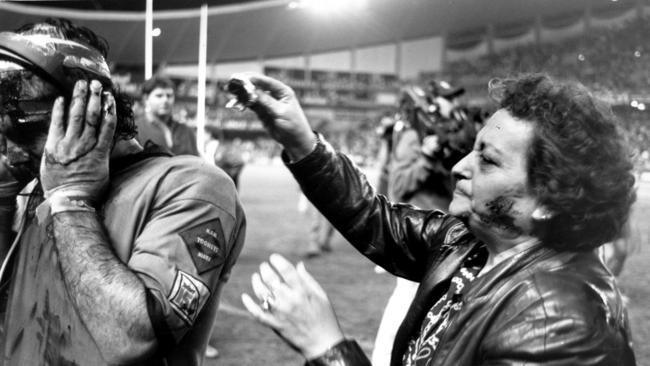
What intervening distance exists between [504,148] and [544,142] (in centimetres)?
7

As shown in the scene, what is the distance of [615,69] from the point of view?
9.02ft

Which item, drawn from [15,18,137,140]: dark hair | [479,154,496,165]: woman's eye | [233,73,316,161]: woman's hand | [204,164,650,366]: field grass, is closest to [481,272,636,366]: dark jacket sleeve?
[479,154,496,165]: woman's eye

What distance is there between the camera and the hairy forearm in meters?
1.05

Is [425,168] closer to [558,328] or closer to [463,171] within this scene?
[463,171]

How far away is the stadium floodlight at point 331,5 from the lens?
106 inches

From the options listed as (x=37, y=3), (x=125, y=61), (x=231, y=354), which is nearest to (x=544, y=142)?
(x=125, y=61)

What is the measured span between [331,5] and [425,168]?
1103mm

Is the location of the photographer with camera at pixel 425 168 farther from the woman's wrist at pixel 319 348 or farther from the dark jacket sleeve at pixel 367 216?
the woman's wrist at pixel 319 348

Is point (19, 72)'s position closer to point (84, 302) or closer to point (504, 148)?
point (84, 302)

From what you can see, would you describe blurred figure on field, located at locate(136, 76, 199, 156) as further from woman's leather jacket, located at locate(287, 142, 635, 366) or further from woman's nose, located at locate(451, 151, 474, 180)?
woman's nose, located at locate(451, 151, 474, 180)

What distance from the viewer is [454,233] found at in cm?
145

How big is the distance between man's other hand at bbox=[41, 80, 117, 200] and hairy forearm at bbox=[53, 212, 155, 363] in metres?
0.06

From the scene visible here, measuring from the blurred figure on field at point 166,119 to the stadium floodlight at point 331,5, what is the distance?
90 centimetres

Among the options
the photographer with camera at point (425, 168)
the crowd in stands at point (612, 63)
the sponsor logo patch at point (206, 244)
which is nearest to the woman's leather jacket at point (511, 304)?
the sponsor logo patch at point (206, 244)
